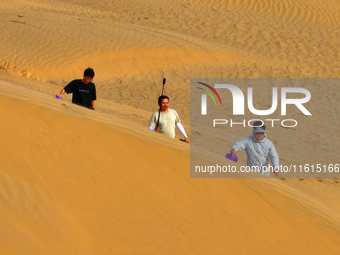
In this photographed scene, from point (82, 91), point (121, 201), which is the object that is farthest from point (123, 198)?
point (82, 91)

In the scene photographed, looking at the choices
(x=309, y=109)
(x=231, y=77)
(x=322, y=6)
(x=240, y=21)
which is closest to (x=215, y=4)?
(x=240, y=21)

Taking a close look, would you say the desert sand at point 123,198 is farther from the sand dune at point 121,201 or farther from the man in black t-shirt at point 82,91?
the man in black t-shirt at point 82,91

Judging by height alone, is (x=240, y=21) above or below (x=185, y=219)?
above

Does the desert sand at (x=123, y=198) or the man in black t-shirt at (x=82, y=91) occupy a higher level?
the man in black t-shirt at (x=82, y=91)

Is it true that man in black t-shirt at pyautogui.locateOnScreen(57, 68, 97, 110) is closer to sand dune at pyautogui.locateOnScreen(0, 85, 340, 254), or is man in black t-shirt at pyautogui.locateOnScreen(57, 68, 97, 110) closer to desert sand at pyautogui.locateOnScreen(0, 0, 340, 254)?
desert sand at pyautogui.locateOnScreen(0, 0, 340, 254)

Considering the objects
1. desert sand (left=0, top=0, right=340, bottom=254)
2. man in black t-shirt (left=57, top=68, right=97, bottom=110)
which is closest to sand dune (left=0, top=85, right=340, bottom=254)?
desert sand (left=0, top=0, right=340, bottom=254)

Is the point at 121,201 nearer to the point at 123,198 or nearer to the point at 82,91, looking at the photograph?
the point at 123,198

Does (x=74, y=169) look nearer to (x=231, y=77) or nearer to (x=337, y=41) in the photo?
(x=231, y=77)

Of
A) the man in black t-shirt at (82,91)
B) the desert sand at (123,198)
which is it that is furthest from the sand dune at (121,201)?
the man in black t-shirt at (82,91)

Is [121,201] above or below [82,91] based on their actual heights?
below

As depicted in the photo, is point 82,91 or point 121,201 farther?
point 82,91

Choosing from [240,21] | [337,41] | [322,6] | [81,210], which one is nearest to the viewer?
[81,210]

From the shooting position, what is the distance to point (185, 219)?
3871 mm

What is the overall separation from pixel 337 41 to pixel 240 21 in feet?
16.2
